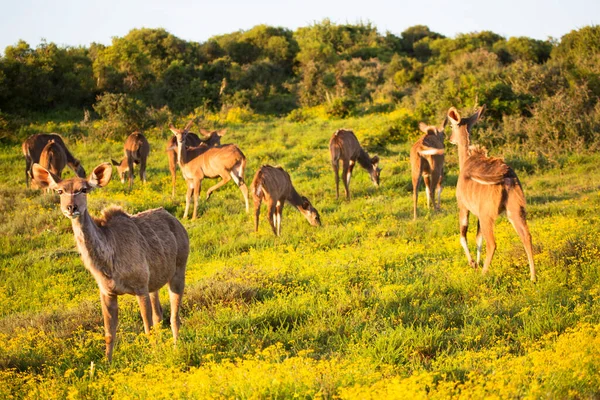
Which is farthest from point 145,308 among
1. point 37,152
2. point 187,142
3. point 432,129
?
point 37,152

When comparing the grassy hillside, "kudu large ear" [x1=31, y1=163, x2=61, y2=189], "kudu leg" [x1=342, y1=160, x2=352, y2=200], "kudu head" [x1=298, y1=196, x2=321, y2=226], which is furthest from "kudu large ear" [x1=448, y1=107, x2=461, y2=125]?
"kudu leg" [x1=342, y1=160, x2=352, y2=200]

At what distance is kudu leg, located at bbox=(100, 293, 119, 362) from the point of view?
625 centimetres

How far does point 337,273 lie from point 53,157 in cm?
1301

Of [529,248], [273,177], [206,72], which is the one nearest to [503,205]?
[529,248]

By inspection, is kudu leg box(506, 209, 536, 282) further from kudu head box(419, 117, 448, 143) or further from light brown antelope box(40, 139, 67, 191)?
light brown antelope box(40, 139, 67, 191)

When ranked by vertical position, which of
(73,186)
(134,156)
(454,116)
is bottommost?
(134,156)

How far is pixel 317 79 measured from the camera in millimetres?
39125

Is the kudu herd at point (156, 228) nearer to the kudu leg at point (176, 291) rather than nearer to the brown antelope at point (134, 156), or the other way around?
the kudu leg at point (176, 291)

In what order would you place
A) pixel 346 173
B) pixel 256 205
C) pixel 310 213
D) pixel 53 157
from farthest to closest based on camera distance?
pixel 53 157 → pixel 346 173 → pixel 310 213 → pixel 256 205

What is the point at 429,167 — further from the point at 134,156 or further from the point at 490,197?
the point at 134,156

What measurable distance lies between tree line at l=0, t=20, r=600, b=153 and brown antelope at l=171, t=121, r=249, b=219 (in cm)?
993

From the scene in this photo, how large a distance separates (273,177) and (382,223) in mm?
2722

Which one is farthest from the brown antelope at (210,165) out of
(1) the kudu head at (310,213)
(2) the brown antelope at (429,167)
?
(2) the brown antelope at (429,167)

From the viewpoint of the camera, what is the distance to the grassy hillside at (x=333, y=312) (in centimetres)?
488
